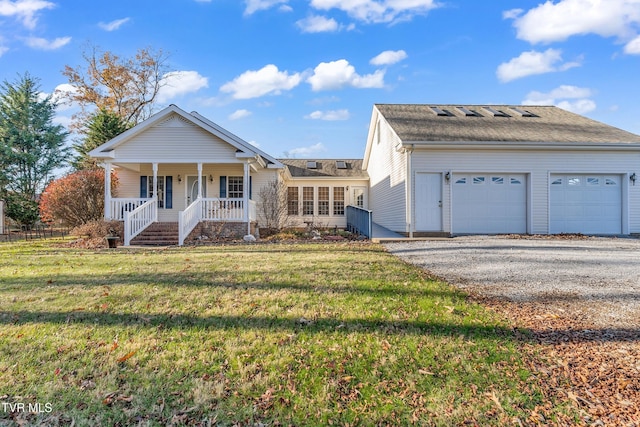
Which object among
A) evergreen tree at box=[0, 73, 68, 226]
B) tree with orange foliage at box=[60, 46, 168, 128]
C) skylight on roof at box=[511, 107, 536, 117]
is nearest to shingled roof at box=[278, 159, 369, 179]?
skylight on roof at box=[511, 107, 536, 117]

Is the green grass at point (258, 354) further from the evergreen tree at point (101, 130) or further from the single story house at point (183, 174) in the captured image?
the evergreen tree at point (101, 130)

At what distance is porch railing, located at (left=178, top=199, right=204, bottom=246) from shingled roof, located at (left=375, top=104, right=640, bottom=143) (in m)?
Answer: 7.81

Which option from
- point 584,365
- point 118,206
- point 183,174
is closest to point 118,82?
point 183,174

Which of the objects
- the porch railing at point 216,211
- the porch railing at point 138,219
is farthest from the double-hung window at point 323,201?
the porch railing at point 138,219

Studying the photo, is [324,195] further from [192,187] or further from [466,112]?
[466,112]

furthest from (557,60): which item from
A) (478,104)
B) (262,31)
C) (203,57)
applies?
(203,57)

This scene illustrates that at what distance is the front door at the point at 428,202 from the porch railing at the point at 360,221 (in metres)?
1.75

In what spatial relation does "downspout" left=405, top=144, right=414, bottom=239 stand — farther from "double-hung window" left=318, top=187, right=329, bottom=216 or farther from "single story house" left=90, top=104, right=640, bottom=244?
"double-hung window" left=318, top=187, right=329, bottom=216

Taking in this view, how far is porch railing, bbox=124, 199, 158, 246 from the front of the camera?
424 inches

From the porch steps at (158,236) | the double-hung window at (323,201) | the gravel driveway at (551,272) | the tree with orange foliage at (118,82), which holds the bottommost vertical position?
the gravel driveway at (551,272)

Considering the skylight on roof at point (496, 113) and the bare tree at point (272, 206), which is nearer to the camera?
the bare tree at point (272, 206)

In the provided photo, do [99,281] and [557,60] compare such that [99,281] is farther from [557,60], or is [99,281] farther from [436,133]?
[557,60]

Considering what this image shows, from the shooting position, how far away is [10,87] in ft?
70.4

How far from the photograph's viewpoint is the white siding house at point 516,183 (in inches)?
473
